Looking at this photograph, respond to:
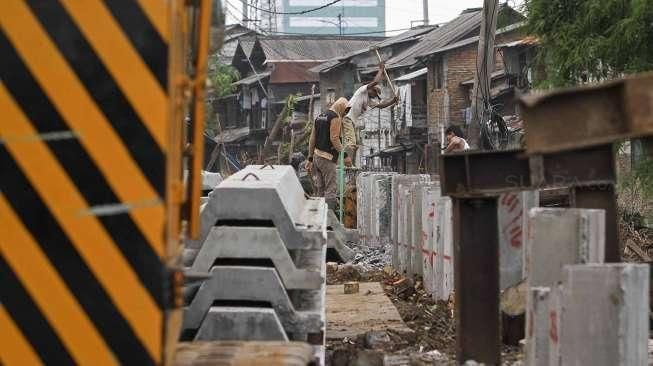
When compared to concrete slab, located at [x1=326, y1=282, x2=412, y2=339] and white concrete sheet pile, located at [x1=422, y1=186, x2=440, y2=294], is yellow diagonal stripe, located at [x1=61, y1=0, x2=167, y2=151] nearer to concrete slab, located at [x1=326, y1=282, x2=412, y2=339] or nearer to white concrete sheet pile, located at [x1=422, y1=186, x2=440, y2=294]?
concrete slab, located at [x1=326, y1=282, x2=412, y2=339]

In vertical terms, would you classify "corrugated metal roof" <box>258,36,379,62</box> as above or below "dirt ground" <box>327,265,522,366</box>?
above

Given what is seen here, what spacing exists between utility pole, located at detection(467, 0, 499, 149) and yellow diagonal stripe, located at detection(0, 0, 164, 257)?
15879 millimetres

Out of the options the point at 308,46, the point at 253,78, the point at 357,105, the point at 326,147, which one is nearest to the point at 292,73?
the point at 253,78

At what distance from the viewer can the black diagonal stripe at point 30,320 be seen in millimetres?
3256

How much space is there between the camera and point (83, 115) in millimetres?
3193

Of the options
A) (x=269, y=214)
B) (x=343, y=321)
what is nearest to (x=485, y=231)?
(x=269, y=214)

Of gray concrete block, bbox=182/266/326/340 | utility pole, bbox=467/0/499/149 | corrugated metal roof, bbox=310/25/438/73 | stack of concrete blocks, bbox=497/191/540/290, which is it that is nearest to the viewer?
gray concrete block, bbox=182/266/326/340

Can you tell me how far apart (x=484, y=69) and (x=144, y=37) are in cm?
1628

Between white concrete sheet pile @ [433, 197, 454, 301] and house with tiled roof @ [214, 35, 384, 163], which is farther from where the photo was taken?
house with tiled roof @ [214, 35, 384, 163]

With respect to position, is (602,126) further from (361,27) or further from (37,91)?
(361,27)

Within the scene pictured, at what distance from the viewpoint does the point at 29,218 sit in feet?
10.6

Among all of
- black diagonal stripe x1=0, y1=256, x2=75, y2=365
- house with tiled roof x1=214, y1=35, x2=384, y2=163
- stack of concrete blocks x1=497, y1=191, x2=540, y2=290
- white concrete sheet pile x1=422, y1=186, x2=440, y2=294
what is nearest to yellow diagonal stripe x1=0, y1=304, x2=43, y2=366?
black diagonal stripe x1=0, y1=256, x2=75, y2=365

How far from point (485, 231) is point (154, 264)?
13.5 feet

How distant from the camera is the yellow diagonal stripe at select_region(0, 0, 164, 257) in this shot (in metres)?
3.16
